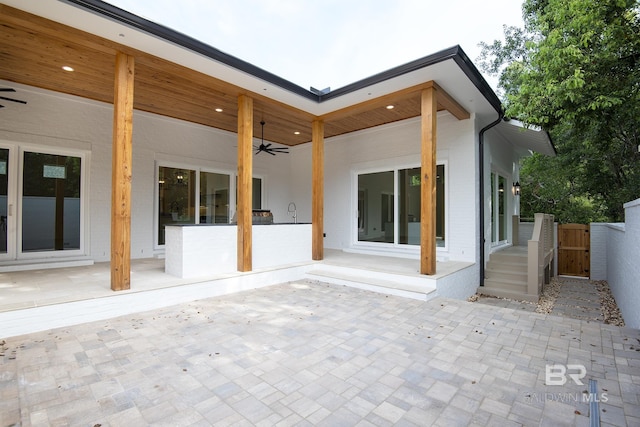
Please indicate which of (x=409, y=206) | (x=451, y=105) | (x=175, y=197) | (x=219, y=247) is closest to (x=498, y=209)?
(x=409, y=206)

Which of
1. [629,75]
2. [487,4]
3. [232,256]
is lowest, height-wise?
[232,256]

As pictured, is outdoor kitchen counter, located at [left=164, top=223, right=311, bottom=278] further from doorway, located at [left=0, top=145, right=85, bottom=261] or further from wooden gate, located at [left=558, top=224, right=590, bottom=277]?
wooden gate, located at [left=558, top=224, right=590, bottom=277]

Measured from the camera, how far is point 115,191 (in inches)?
148

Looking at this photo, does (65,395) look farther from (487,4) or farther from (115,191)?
(487,4)

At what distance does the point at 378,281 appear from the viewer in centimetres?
502

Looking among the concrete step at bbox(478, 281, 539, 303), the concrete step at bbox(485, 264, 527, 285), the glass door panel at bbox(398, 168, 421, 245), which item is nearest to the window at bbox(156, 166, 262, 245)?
the glass door panel at bbox(398, 168, 421, 245)

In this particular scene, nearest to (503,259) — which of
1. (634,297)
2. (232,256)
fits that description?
(634,297)

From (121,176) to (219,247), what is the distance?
1.78 m

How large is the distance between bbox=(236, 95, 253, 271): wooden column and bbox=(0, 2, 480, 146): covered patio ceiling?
35 centimetres

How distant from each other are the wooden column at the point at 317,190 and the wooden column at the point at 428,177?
2.19m

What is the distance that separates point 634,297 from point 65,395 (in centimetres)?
582

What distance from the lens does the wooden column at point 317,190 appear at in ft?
20.7

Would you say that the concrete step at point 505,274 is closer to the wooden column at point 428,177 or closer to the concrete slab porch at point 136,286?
the concrete slab porch at point 136,286

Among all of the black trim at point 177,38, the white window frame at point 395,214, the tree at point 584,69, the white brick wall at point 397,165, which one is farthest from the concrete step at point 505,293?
the black trim at point 177,38
